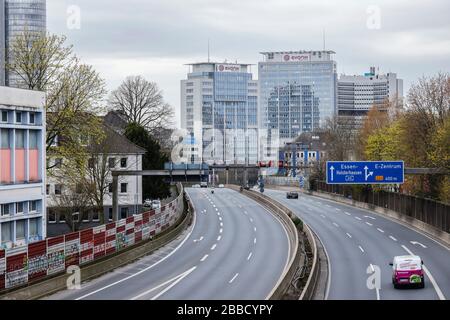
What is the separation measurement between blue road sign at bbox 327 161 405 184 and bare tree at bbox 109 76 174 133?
165 ft

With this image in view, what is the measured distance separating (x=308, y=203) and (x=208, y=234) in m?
35.1

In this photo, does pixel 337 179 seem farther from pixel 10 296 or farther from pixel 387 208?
pixel 10 296

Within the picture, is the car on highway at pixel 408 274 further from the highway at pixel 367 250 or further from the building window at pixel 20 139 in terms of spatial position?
the building window at pixel 20 139

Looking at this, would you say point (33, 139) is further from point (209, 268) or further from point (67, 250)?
point (209, 268)

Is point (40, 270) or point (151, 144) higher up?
point (151, 144)

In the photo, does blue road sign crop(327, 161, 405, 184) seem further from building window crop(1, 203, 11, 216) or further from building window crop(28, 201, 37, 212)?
building window crop(1, 203, 11, 216)

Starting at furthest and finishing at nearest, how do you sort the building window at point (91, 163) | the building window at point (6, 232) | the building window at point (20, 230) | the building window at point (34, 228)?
the building window at point (91, 163)
the building window at point (34, 228)
the building window at point (20, 230)
the building window at point (6, 232)

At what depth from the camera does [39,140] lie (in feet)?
139

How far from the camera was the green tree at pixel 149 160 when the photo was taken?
87625 mm

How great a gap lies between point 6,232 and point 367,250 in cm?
2460

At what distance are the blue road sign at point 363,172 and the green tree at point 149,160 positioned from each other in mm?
31964

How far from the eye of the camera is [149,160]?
3541 inches

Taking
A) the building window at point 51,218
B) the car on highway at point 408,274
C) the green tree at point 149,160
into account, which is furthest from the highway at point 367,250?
the building window at point 51,218
